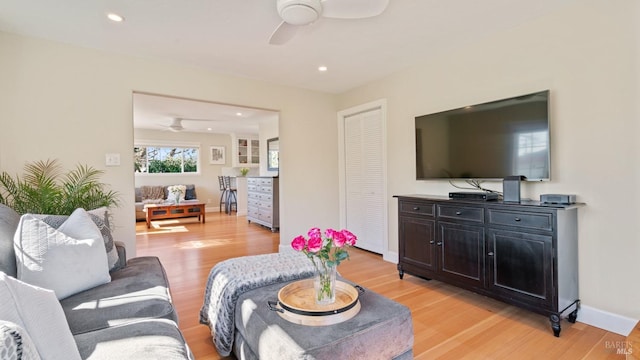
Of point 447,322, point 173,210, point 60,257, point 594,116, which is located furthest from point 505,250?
point 173,210

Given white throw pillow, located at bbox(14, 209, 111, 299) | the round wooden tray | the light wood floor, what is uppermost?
white throw pillow, located at bbox(14, 209, 111, 299)

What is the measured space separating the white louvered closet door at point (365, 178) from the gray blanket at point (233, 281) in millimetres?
2130

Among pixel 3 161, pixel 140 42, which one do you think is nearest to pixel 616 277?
pixel 140 42

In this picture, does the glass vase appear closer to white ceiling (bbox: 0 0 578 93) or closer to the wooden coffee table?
white ceiling (bbox: 0 0 578 93)

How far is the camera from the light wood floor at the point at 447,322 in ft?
6.24

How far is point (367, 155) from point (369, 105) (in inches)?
26.8

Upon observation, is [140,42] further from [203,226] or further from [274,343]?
[203,226]

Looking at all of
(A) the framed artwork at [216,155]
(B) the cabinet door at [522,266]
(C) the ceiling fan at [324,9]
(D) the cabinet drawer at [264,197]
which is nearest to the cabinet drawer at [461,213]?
(B) the cabinet door at [522,266]

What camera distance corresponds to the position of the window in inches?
321

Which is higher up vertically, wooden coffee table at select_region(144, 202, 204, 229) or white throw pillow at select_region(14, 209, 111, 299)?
white throw pillow at select_region(14, 209, 111, 299)

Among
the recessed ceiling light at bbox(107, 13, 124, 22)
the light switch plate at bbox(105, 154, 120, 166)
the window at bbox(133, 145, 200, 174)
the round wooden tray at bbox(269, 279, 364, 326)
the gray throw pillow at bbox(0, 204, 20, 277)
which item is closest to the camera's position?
the round wooden tray at bbox(269, 279, 364, 326)

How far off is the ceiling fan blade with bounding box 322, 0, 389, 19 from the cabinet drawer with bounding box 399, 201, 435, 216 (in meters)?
1.81

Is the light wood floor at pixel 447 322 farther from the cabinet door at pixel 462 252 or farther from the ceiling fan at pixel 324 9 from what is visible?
the ceiling fan at pixel 324 9

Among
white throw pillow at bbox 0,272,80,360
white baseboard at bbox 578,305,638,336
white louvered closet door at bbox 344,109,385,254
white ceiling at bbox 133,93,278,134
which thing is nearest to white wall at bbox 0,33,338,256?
white ceiling at bbox 133,93,278,134
